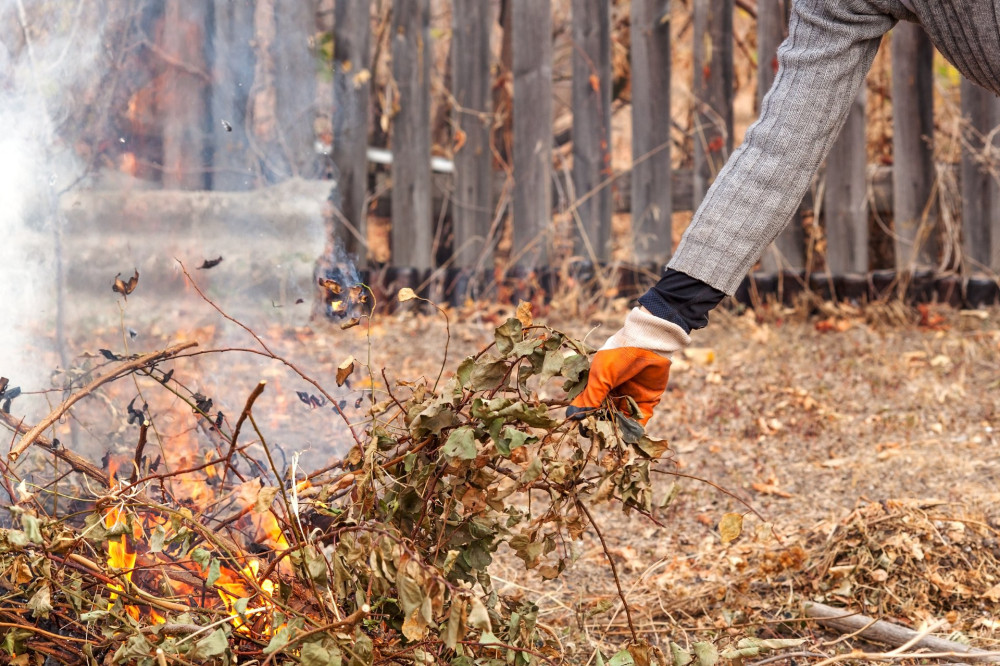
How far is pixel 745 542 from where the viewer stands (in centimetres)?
286

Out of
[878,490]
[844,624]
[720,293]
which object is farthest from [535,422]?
[878,490]

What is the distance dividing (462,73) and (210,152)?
222cm

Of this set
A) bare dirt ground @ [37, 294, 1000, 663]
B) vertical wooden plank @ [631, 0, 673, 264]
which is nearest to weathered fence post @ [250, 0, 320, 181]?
bare dirt ground @ [37, 294, 1000, 663]

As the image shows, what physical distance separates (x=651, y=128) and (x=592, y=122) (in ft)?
1.08

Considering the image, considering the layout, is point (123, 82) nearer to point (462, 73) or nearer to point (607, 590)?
point (607, 590)

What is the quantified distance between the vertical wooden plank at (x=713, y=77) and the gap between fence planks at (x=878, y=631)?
10.7 feet

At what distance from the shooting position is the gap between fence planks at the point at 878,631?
2037mm

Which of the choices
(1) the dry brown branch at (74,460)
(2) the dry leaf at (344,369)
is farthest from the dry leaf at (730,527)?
(1) the dry brown branch at (74,460)

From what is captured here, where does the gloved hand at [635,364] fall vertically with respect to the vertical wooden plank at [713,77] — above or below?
below

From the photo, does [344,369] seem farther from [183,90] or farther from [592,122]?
[592,122]

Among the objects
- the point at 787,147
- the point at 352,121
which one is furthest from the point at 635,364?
the point at 352,121

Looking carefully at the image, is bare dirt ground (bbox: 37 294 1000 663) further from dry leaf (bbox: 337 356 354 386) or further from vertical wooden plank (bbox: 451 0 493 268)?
vertical wooden plank (bbox: 451 0 493 268)

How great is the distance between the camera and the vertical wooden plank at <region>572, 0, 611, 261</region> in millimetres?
5273

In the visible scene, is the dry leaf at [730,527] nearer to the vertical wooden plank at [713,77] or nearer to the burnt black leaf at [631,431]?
the burnt black leaf at [631,431]
